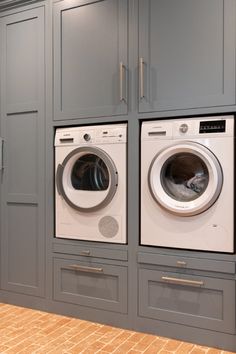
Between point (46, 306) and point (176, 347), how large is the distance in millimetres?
1096

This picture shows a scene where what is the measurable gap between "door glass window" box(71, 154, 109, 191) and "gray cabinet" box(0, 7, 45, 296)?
304 mm

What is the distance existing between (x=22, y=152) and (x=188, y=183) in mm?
1403

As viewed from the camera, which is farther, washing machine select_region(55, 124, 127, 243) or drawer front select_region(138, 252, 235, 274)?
washing machine select_region(55, 124, 127, 243)

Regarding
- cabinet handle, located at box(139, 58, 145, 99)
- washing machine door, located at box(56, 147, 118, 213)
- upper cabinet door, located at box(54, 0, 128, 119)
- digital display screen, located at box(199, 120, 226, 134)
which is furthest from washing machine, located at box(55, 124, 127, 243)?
digital display screen, located at box(199, 120, 226, 134)

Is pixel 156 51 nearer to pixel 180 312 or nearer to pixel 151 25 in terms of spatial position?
pixel 151 25

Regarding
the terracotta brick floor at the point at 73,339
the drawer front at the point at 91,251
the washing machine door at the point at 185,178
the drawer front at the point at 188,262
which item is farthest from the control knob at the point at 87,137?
the terracotta brick floor at the point at 73,339

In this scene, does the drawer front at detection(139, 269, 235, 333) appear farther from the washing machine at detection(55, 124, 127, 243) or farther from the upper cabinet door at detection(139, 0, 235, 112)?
the upper cabinet door at detection(139, 0, 235, 112)

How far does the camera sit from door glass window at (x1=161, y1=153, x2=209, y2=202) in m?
2.20

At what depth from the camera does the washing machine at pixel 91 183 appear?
2434 millimetres

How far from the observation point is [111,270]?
2477 millimetres

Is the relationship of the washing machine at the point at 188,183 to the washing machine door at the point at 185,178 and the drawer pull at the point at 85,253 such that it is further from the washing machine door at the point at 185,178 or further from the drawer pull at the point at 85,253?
the drawer pull at the point at 85,253

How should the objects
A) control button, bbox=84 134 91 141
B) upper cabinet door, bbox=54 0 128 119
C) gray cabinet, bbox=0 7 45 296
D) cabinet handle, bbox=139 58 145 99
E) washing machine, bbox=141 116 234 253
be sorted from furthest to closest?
gray cabinet, bbox=0 7 45 296
control button, bbox=84 134 91 141
upper cabinet door, bbox=54 0 128 119
cabinet handle, bbox=139 58 145 99
washing machine, bbox=141 116 234 253

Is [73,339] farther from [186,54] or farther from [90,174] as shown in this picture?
[186,54]

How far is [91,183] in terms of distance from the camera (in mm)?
2562
